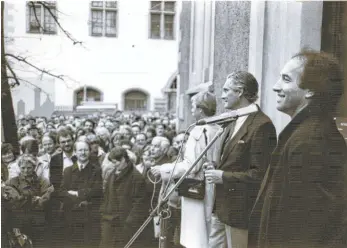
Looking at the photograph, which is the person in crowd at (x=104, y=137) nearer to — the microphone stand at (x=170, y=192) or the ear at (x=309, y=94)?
the microphone stand at (x=170, y=192)

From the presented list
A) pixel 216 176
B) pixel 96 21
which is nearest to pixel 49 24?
pixel 96 21

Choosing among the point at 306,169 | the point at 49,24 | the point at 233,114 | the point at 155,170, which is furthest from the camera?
the point at 49,24

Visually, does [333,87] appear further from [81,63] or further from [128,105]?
[81,63]

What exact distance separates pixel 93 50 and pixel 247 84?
0.71m

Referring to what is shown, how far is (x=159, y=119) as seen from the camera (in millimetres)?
2467

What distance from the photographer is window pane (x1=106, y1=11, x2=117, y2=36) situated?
2.32 metres

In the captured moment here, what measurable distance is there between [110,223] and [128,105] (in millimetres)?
512

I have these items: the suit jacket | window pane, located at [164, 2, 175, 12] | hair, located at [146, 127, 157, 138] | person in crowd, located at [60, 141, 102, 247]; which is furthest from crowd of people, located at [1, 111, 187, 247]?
window pane, located at [164, 2, 175, 12]

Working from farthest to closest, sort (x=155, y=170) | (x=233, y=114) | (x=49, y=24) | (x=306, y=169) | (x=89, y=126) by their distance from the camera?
(x=89, y=126) → (x=49, y=24) → (x=155, y=170) → (x=233, y=114) → (x=306, y=169)

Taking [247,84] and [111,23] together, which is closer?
[247,84]

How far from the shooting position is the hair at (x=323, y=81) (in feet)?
6.31

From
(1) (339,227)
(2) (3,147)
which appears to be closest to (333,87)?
(1) (339,227)

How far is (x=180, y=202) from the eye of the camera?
2182mm

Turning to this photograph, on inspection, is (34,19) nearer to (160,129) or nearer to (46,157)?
(46,157)
